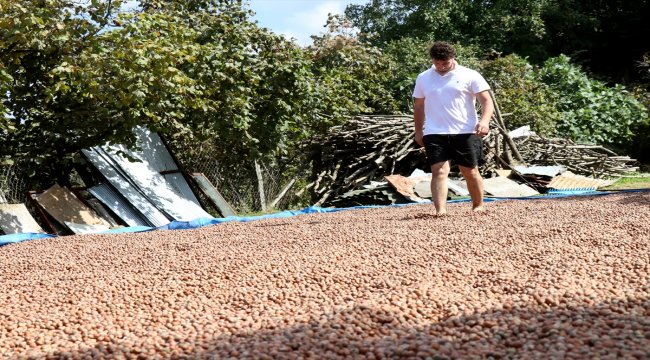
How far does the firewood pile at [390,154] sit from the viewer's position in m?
11.5

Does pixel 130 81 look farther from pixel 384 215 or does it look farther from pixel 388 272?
pixel 388 272

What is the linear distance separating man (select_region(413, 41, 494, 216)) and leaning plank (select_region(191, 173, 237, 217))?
4.12 metres

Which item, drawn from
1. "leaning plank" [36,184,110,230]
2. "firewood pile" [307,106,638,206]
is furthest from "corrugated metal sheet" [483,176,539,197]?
"leaning plank" [36,184,110,230]

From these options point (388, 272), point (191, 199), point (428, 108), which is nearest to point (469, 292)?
point (388, 272)

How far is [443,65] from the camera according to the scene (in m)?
6.46

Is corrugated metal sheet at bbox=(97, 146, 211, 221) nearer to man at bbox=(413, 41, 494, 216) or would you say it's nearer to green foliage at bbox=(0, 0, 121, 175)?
green foliage at bbox=(0, 0, 121, 175)

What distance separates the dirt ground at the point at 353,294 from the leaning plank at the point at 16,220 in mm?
2178

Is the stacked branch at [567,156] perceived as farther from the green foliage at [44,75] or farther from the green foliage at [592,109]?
the green foliage at [44,75]

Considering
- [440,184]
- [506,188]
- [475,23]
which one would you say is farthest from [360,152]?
[475,23]

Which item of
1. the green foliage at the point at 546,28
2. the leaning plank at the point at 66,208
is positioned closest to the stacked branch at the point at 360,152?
the leaning plank at the point at 66,208

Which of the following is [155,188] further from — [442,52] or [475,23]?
[475,23]

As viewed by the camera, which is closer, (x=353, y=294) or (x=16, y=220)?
(x=353, y=294)

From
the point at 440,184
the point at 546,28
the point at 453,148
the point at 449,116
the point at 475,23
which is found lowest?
the point at 440,184

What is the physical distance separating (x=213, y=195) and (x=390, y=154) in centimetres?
304
